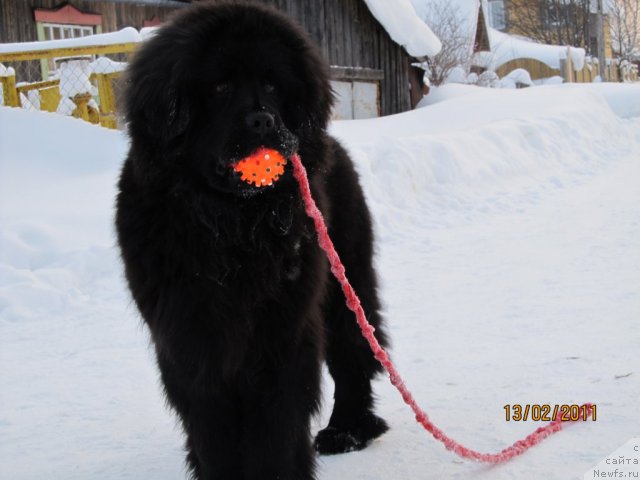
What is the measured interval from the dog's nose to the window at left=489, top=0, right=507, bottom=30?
50.4 m

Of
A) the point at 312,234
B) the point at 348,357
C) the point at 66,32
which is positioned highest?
the point at 66,32

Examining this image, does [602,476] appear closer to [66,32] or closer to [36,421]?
[36,421]

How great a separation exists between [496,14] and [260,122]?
5147 centimetres

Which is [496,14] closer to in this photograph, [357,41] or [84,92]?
[357,41]

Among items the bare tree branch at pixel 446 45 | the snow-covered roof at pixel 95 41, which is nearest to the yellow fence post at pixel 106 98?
the snow-covered roof at pixel 95 41

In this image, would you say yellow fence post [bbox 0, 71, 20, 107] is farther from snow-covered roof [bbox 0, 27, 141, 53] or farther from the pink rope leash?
the pink rope leash

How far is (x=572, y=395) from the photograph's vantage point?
10.6ft

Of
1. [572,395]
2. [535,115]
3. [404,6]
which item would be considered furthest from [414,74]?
[572,395]

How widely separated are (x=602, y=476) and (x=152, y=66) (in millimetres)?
2004

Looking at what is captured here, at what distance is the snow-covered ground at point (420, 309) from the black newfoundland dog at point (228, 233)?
0.50 meters

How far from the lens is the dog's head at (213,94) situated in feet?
7.34

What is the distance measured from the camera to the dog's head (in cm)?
224
